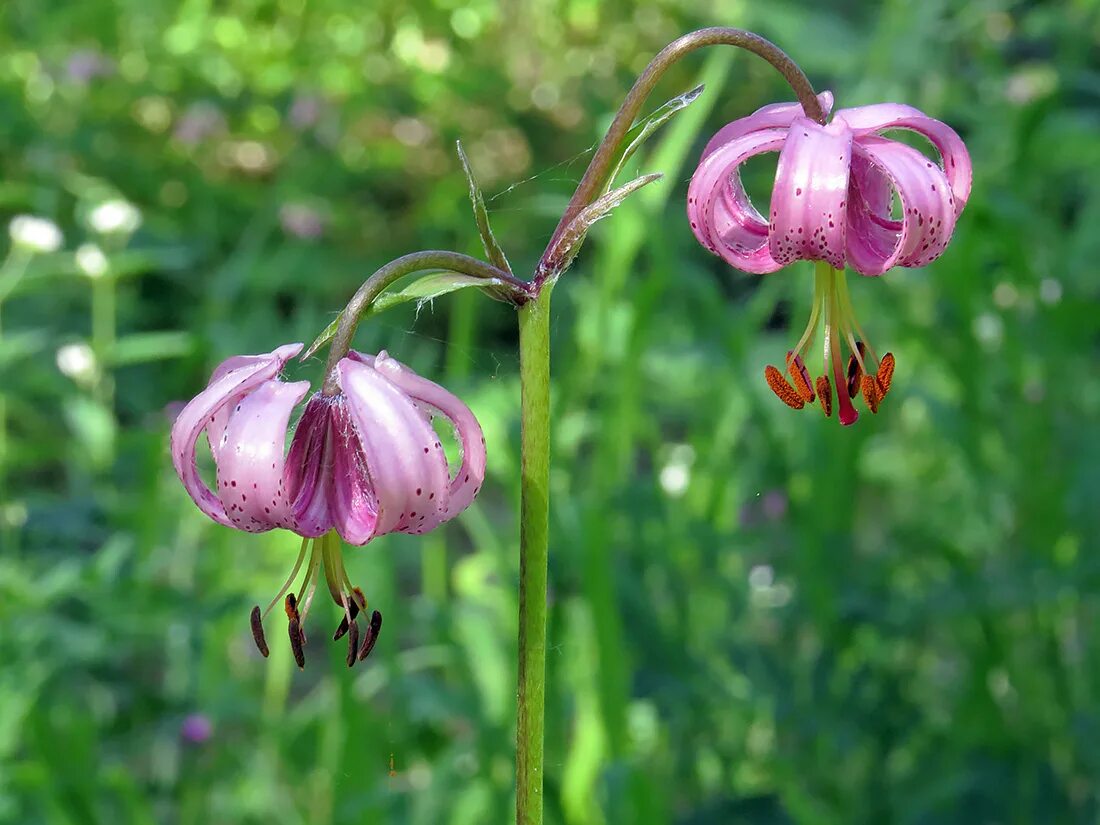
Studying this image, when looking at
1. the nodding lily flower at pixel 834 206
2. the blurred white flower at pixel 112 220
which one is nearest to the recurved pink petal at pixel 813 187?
the nodding lily flower at pixel 834 206

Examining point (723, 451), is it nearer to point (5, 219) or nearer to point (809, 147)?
point (809, 147)

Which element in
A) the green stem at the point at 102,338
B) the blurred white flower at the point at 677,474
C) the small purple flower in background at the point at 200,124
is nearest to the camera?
the blurred white flower at the point at 677,474

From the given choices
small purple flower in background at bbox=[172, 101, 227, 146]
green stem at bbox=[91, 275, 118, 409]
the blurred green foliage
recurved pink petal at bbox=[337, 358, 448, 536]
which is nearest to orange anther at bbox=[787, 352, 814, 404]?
recurved pink petal at bbox=[337, 358, 448, 536]

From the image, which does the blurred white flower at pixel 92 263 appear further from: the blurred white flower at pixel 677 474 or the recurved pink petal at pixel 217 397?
the recurved pink petal at pixel 217 397

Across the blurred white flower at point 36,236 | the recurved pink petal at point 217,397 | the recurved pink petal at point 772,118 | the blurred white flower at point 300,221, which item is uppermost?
the blurred white flower at point 300,221

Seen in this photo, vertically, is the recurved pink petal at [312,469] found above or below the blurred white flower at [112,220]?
below

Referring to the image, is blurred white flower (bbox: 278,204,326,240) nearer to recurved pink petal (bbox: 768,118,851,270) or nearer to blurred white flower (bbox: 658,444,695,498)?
blurred white flower (bbox: 658,444,695,498)

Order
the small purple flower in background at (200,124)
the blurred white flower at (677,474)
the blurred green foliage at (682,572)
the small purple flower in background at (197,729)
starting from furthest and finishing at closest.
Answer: the small purple flower in background at (200,124) < the blurred white flower at (677,474) < the small purple flower in background at (197,729) < the blurred green foliage at (682,572)
